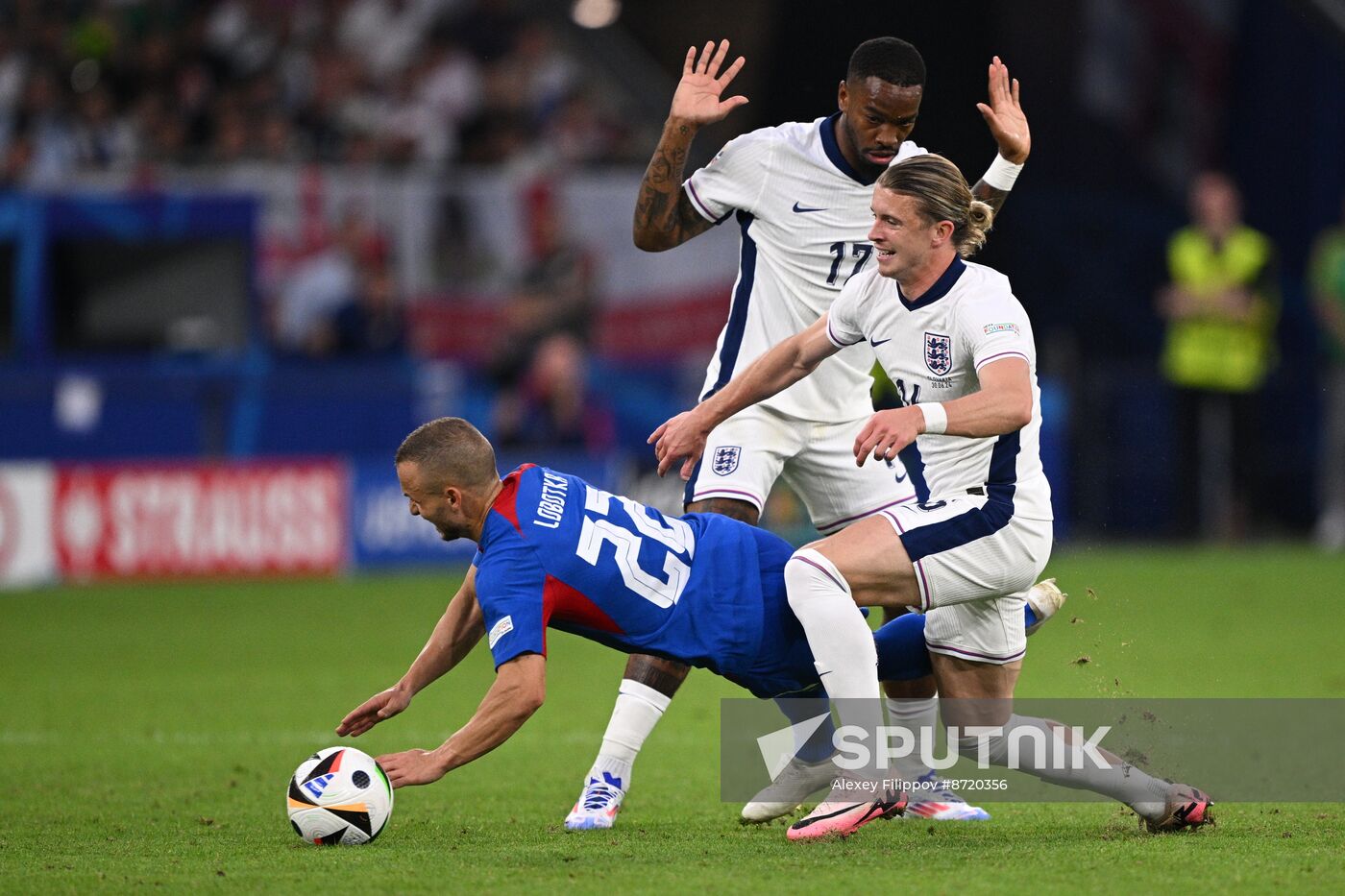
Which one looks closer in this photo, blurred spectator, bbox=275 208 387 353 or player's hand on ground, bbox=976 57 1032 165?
player's hand on ground, bbox=976 57 1032 165

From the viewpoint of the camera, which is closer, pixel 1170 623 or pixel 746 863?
pixel 746 863

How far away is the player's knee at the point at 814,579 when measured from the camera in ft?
16.3

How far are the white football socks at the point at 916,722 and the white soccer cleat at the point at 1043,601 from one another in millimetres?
479

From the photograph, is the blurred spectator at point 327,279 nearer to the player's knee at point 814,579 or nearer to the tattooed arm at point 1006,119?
the tattooed arm at point 1006,119

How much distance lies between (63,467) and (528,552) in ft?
27.3

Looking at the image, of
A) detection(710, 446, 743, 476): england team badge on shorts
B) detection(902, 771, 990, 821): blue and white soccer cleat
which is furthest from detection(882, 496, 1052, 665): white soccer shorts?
detection(710, 446, 743, 476): england team badge on shorts

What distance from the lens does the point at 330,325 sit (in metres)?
14.3

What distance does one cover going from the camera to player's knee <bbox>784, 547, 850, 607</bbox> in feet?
16.3

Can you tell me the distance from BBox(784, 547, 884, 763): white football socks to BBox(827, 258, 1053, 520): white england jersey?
441mm

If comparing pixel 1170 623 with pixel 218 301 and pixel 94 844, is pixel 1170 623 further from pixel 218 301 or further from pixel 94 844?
pixel 218 301

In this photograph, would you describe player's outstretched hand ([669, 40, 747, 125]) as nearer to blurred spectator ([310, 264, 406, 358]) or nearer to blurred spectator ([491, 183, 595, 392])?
blurred spectator ([491, 183, 595, 392])

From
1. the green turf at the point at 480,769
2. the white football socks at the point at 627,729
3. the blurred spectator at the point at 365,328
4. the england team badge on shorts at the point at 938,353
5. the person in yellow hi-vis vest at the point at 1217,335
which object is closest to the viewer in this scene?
the green turf at the point at 480,769

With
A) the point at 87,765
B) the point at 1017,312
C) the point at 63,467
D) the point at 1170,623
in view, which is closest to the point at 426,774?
the point at 1017,312

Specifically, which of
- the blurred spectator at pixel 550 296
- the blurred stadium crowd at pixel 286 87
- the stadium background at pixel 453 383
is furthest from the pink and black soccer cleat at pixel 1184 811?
the blurred stadium crowd at pixel 286 87
